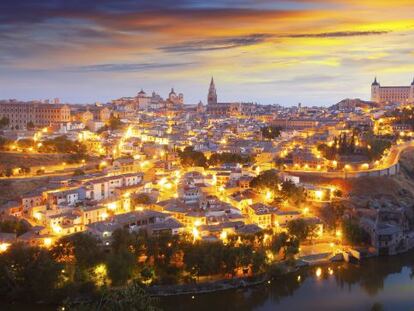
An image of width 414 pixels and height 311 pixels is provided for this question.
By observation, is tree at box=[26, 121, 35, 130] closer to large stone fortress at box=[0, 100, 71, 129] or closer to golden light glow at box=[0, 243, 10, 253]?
large stone fortress at box=[0, 100, 71, 129]

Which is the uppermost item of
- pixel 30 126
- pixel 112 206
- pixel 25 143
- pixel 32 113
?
pixel 32 113

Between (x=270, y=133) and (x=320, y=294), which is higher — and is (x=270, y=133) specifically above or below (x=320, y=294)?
above

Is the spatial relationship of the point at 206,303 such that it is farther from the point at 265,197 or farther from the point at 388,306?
the point at 265,197

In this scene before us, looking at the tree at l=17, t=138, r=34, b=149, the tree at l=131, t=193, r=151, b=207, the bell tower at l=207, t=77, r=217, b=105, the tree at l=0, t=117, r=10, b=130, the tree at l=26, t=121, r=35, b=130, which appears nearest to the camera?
the tree at l=131, t=193, r=151, b=207

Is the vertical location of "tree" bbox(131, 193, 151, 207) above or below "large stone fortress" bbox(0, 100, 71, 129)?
below

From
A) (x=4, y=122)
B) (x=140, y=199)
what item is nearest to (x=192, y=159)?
(x=140, y=199)

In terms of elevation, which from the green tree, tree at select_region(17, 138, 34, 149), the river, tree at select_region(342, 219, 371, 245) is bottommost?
the river

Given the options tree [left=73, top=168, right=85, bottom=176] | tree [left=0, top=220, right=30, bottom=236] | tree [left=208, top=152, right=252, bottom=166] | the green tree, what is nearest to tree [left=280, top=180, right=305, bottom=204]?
the green tree

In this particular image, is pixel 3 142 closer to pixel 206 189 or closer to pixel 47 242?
pixel 206 189
